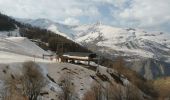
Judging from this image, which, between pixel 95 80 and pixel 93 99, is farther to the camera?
pixel 95 80

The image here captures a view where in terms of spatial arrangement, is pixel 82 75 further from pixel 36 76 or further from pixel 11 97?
pixel 11 97

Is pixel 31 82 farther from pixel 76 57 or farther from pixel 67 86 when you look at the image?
pixel 76 57

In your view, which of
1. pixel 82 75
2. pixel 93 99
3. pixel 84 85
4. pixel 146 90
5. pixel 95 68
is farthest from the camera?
pixel 146 90

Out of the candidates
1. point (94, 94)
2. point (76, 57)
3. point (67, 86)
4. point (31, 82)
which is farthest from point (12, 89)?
point (76, 57)

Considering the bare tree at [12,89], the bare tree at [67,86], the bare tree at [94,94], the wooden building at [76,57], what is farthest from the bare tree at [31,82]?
the wooden building at [76,57]

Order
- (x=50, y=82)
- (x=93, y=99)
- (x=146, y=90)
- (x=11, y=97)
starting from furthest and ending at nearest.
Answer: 1. (x=146, y=90)
2. (x=50, y=82)
3. (x=93, y=99)
4. (x=11, y=97)

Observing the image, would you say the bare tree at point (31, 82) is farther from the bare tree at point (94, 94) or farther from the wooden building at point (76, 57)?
the wooden building at point (76, 57)

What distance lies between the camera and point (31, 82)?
108938 millimetres

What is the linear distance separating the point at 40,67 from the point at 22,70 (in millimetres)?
15530

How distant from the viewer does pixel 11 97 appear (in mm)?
76562

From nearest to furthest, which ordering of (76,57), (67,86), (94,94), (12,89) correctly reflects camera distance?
(12,89) < (67,86) < (94,94) < (76,57)

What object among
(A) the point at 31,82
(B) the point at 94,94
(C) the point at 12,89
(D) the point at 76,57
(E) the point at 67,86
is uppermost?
(D) the point at 76,57

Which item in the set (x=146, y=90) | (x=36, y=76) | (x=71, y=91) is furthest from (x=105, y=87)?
(x=146, y=90)

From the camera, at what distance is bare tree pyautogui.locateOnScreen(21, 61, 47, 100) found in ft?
346
